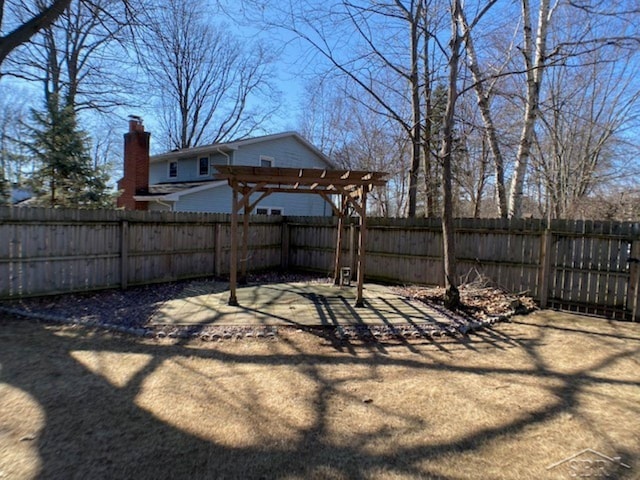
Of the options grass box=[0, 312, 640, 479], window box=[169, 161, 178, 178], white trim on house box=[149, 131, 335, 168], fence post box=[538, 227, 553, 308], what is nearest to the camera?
grass box=[0, 312, 640, 479]

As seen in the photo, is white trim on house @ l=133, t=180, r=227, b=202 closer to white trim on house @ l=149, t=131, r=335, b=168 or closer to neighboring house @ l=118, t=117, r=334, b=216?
neighboring house @ l=118, t=117, r=334, b=216

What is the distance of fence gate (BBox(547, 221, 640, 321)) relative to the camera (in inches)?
258

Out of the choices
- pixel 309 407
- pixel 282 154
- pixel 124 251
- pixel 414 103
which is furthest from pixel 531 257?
pixel 282 154

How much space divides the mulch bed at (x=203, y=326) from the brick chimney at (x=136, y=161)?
292 inches

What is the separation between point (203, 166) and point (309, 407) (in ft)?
47.8

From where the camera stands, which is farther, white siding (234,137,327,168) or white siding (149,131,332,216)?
white siding (234,137,327,168)

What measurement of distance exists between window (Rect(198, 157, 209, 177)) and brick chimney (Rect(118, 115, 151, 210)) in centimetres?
219

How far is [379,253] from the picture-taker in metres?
9.84

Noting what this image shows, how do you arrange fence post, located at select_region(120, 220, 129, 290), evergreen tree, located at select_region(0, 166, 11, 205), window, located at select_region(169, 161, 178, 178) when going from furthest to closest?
window, located at select_region(169, 161, 178, 178) → evergreen tree, located at select_region(0, 166, 11, 205) → fence post, located at select_region(120, 220, 129, 290)

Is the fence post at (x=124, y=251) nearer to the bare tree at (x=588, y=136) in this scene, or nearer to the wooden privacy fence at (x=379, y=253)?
the wooden privacy fence at (x=379, y=253)

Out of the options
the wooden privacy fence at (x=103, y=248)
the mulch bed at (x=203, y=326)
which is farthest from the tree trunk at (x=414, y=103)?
the wooden privacy fence at (x=103, y=248)

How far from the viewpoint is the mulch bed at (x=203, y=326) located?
5.43m

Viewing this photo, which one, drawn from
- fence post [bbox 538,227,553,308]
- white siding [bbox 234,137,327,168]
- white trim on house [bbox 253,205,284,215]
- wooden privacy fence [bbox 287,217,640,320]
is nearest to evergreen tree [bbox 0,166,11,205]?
white siding [bbox 234,137,327,168]

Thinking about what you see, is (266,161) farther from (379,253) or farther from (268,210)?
(379,253)
